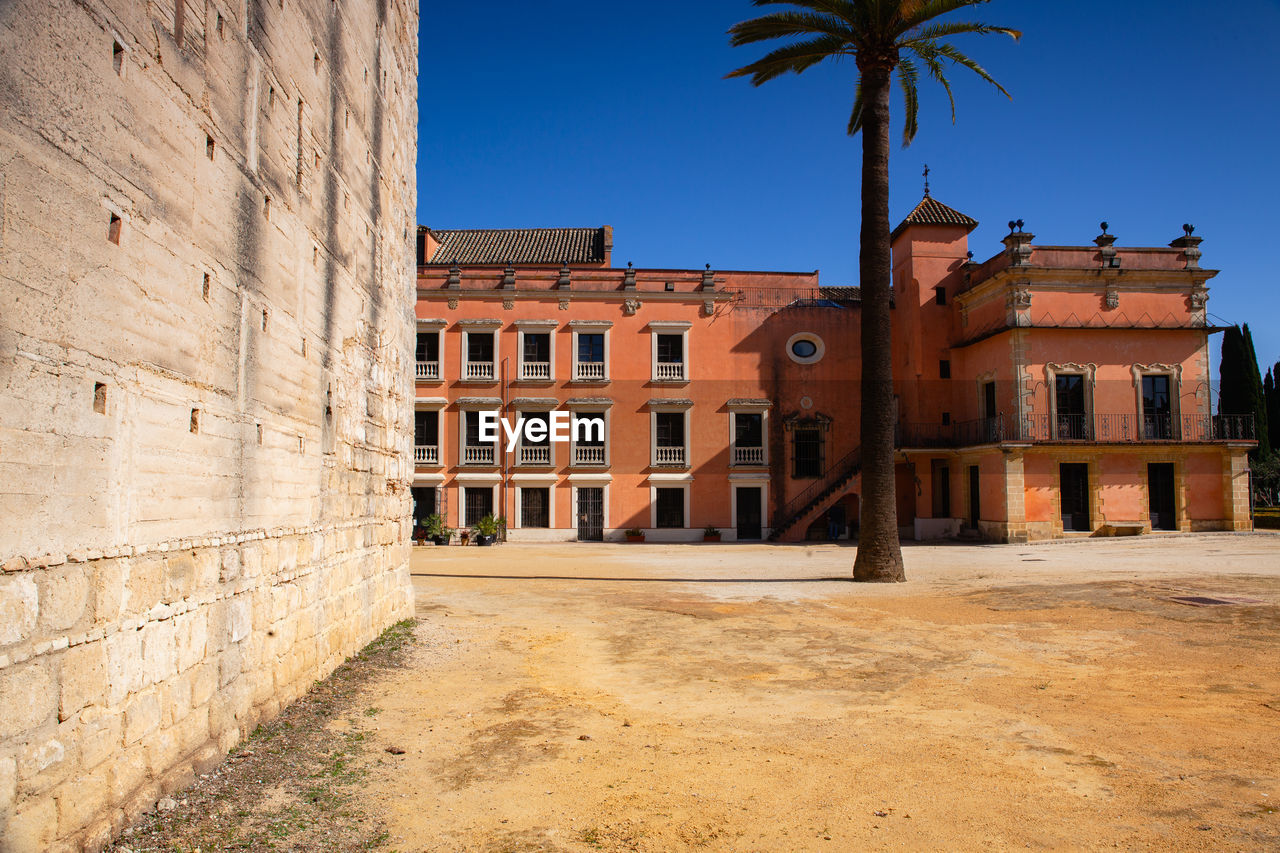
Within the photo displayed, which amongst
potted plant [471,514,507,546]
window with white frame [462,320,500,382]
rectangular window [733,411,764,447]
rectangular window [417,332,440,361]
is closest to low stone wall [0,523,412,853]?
potted plant [471,514,507,546]

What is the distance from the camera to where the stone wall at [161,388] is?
349 cm

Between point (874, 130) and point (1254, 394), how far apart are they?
32.4 m

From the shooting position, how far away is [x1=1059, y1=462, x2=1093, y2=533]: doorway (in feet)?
95.6

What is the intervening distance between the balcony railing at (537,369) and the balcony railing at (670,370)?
13.9 feet

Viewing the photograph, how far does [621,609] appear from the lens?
1348 cm

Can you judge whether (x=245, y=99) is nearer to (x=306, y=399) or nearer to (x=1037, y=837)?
(x=306, y=399)

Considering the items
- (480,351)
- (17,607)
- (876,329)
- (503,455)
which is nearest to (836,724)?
(17,607)

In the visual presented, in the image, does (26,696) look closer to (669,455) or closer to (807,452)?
(669,455)

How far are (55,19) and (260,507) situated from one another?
3.47 meters

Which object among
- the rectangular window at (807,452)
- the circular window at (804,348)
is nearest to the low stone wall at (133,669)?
the rectangular window at (807,452)

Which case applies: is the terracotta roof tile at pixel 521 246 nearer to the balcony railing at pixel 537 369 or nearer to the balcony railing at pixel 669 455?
the balcony railing at pixel 537 369

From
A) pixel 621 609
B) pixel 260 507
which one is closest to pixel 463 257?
pixel 621 609

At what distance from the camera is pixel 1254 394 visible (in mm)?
38969

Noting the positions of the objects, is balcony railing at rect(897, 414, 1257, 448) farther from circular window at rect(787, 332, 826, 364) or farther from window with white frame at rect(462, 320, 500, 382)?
window with white frame at rect(462, 320, 500, 382)
